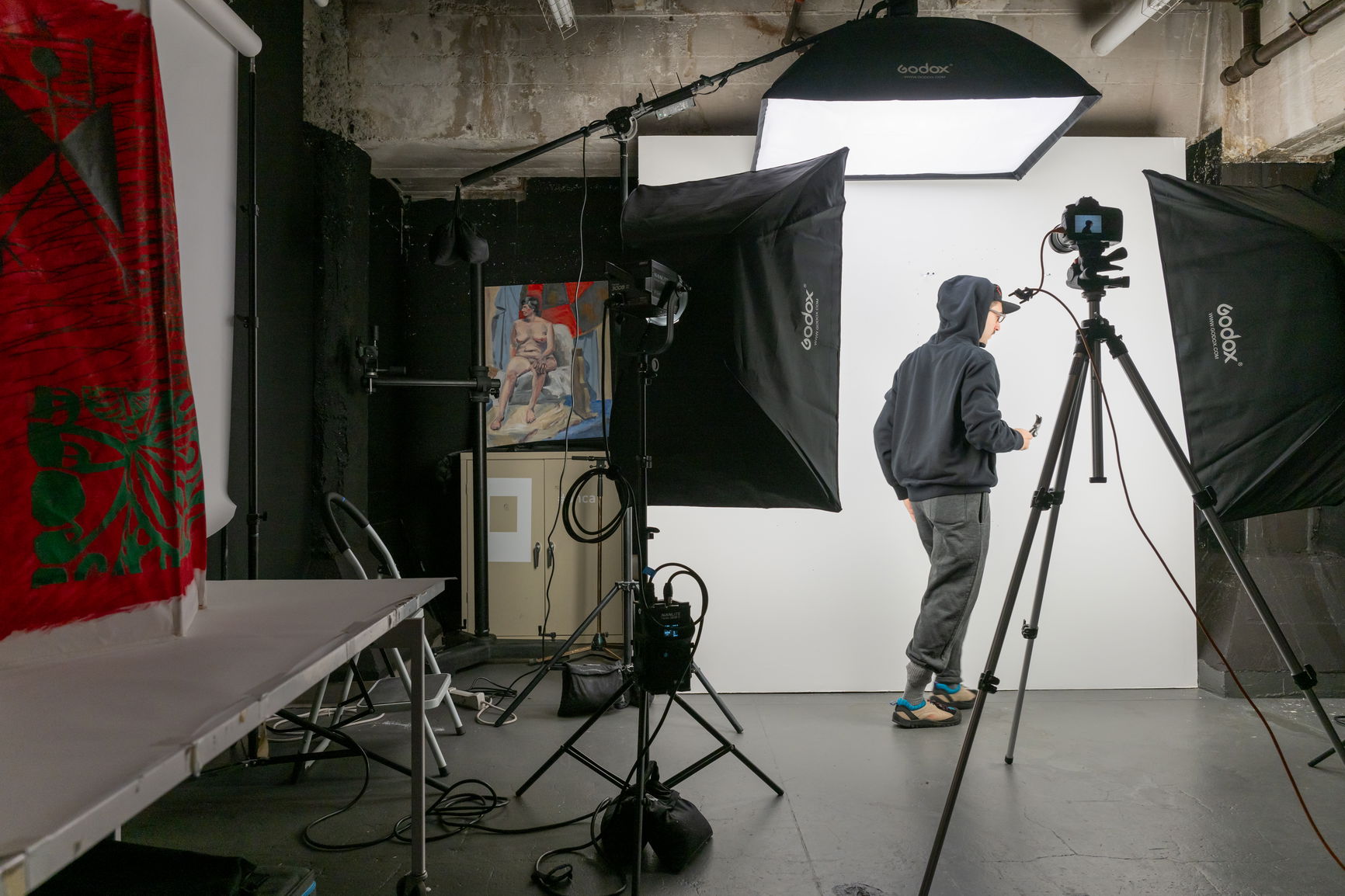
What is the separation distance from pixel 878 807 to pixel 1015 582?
3.04 ft

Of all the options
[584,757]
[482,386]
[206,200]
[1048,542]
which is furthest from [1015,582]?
[482,386]

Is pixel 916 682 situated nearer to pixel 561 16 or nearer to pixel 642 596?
pixel 642 596

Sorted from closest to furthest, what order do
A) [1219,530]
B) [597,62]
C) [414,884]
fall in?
[414,884] → [1219,530] → [597,62]

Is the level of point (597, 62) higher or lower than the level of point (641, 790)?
higher

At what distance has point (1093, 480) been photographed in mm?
1822

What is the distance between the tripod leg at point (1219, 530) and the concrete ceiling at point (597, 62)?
8.33ft

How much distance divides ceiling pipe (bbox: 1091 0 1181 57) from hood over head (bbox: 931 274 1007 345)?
4.28 ft

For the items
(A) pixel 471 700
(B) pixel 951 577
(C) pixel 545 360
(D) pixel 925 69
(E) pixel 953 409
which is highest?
(D) pixel 925 69

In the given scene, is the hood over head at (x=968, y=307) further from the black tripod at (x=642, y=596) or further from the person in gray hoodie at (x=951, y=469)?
the black tripod at (x=642, y=596)

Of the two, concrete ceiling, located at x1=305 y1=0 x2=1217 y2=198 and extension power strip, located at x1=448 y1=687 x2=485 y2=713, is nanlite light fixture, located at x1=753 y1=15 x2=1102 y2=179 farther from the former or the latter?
extension power strip, located at x1=448 y1=687 x2=485 y2=713

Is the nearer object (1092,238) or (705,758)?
(1092,238)

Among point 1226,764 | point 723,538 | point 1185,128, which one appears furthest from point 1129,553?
point 1185,128

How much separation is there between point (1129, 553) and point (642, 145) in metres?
2.94

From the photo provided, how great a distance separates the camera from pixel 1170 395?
3.44 m
